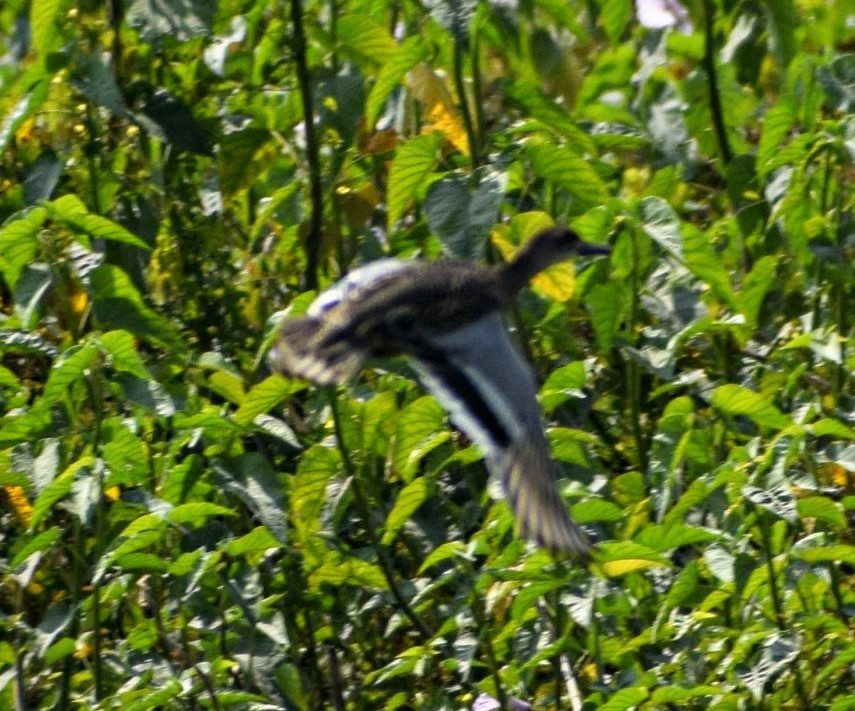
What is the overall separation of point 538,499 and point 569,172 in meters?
0.65

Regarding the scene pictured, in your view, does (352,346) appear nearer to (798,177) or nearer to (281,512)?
(281,512)

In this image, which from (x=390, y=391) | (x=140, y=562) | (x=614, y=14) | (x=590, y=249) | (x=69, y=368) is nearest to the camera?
(x=69, y=368)

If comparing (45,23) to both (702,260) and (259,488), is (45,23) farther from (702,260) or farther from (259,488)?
(702,260)

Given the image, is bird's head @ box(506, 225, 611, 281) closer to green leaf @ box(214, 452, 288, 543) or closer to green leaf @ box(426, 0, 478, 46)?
green leaf @ box(426, 0, 478, 46)

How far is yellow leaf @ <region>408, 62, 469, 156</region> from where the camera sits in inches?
127

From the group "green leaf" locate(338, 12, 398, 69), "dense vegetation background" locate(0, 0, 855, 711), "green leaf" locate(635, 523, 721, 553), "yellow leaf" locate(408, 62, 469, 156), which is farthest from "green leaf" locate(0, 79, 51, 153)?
"green leaf" locate(635, 523, 721, 553)

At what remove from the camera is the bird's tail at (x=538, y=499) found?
7.88 ft

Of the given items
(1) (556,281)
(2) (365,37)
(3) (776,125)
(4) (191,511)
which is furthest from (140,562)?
(3) (776,125)

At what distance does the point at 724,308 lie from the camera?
3.56 m

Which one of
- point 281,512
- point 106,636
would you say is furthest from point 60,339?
point 281,512

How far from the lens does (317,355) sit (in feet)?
8.70

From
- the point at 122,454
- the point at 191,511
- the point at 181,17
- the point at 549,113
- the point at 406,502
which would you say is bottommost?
the point at 406,502

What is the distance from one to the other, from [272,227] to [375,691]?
42.1 inches

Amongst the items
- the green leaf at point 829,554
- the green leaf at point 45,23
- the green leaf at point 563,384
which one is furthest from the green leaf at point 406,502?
the green leaf at point 45,23
